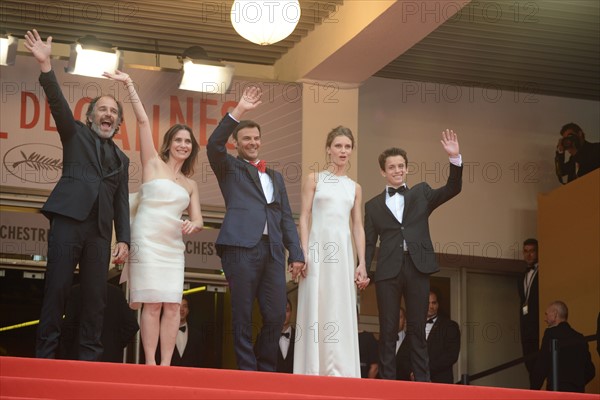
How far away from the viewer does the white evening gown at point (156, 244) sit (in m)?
6.32

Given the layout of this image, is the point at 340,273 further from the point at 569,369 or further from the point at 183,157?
the point at 569,369

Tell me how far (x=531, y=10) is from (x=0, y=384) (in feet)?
20.8

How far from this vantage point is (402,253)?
6.81m

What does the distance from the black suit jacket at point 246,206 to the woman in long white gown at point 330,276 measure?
0.21 m

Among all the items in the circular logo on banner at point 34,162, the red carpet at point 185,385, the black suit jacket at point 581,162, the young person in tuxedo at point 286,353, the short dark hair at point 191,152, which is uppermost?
the black suit jacket at point 581,162

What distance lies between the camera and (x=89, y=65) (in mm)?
9406

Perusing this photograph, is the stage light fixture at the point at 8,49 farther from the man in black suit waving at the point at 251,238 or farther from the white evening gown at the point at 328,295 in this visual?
the white evening gown at the point at 328,295

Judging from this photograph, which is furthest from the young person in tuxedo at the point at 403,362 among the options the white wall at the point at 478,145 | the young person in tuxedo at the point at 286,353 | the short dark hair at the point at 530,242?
the white wall at the point at 478,145

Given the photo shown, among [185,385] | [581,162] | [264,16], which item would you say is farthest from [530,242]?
[185,385]

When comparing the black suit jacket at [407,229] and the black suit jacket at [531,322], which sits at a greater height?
the black suit jacket at [407,229]

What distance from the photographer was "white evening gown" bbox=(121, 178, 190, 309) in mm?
6316

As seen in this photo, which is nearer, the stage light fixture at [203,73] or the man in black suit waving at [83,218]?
the man in black suit waving at [83,218]

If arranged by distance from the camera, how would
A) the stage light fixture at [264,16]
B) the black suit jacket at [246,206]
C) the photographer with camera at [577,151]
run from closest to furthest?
the black suit jacket at [246,206] < the stage light fixture at [264,16] < the photographer with camera at [577,151]

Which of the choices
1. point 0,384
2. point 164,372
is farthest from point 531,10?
point 0,384
